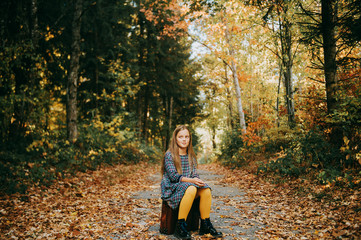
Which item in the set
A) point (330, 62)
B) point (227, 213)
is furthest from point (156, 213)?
point (330, 62)

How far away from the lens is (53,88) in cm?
1141

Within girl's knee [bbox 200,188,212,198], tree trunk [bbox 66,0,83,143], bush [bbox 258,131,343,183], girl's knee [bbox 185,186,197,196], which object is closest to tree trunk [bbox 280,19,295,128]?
bush [bbox 258,131,343,183]

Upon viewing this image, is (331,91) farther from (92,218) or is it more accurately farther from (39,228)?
(39,228)

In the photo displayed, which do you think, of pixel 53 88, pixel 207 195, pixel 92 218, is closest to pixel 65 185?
pixel 92 218

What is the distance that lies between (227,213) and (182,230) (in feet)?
6.03

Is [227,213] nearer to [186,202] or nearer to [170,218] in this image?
[170,218]

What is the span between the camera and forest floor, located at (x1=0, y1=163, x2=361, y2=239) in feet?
13.3

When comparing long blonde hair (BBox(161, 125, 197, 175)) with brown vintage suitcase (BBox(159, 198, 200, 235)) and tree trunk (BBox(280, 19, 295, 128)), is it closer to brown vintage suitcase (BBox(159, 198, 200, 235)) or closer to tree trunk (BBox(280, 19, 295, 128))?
brown vintage suitcase (BBox(159, 198, 200, 235))

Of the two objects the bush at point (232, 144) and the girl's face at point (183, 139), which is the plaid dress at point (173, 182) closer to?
the girl's face at point (183, 139)

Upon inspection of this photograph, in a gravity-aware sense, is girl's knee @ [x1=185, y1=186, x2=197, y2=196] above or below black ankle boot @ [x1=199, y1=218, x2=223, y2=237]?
above

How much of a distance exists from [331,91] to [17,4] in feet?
34.2

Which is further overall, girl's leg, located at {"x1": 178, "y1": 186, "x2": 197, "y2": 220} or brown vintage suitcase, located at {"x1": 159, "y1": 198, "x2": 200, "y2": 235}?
brown vintage suitcase, located at {"x1": 159, "y1": 198, "x2": 200, "y2": 235}

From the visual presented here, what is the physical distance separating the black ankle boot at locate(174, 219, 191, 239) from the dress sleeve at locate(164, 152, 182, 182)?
653 millimetres

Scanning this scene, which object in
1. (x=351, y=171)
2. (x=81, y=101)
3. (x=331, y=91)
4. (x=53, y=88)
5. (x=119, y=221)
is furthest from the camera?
(x=81, y=101)
